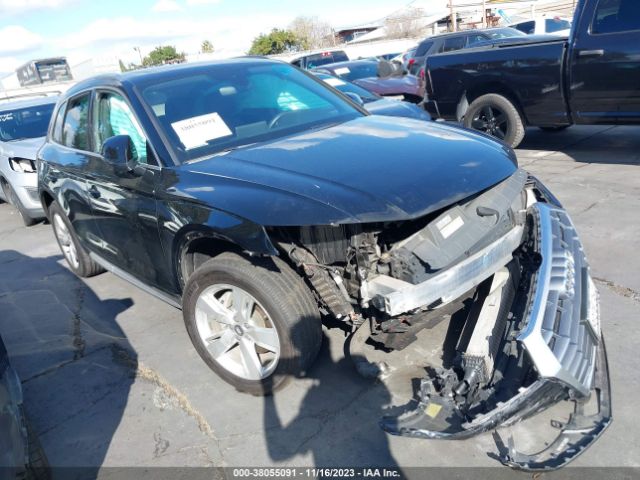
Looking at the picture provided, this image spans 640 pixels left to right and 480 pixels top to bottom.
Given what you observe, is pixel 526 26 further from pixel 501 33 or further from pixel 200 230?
pixel 200 230

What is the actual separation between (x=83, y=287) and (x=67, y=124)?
4.97 ft

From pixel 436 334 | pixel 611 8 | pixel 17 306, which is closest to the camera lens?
pixel 436 334

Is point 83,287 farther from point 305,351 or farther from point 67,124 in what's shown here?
point 305,351

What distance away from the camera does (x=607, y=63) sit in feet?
19.7

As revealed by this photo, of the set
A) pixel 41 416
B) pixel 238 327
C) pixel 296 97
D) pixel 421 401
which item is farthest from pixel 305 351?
pixel 296 97

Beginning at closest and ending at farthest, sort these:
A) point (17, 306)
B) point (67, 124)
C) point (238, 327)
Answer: point (238, 327) < point (67, 124) < point (17, 306)

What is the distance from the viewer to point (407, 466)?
7.80 feet

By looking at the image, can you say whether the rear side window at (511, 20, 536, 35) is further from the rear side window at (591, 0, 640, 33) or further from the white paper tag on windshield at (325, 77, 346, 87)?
the rear side window at (591, 0, 640, 33)

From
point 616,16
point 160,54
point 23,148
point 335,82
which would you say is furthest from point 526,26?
point 160,54

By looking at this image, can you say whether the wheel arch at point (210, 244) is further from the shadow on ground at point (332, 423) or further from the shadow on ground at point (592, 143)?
the shadow on ground at point (592, 143)

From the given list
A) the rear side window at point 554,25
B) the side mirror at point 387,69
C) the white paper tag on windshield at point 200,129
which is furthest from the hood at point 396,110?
the rear side window at point 554,25

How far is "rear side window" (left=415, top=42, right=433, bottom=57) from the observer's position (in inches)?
544

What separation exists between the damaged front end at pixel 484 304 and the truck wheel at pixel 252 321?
148 millimetres

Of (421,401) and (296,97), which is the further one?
(296,97)
